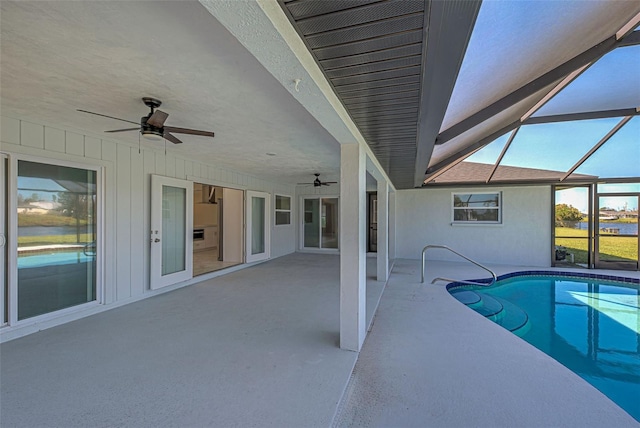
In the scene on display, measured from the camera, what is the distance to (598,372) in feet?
9.21

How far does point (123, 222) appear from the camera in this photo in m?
4.01

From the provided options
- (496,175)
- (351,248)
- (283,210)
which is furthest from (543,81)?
(283,210)

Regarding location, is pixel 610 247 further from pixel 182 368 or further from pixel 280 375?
pixel 182 368

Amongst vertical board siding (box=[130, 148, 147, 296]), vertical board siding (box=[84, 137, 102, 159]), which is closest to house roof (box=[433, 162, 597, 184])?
vertical board siding (box=[130, 148, 147, 296])

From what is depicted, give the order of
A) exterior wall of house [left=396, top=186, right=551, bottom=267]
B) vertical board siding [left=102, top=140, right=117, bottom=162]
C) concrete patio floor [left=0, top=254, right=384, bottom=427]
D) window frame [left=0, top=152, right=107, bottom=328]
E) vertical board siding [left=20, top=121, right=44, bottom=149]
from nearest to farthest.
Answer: concrete patio floor [left=0, top=254, right=384, bottom=427]
window frame [left=0, top=152, right=107, bottom=328]
vertical board siding [left=20, top=121, right=44, bottom=149]
vertical board siding [left=102, top=140, right=117, bottom=162]
exterior wall of house [left=396, top=186, right=551, bottom=267]

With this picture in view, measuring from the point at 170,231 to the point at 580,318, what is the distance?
6.91 m

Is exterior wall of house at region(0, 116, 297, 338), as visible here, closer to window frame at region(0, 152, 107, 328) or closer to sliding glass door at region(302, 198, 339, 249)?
window frame at region(0, 152, 107, 328)

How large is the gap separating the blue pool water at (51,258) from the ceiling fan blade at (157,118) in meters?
2.23

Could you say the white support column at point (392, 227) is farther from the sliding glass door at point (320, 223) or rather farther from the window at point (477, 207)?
the sliding glass door at point (320, 223)

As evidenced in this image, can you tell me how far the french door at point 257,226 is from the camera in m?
6.82

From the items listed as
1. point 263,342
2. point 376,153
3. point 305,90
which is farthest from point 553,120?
point 263,342

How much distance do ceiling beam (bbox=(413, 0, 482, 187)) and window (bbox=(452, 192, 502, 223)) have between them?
6685mm

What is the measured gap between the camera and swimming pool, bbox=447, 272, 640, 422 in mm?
2785

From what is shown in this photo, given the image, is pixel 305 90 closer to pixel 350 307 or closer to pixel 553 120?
pixel 350 307
